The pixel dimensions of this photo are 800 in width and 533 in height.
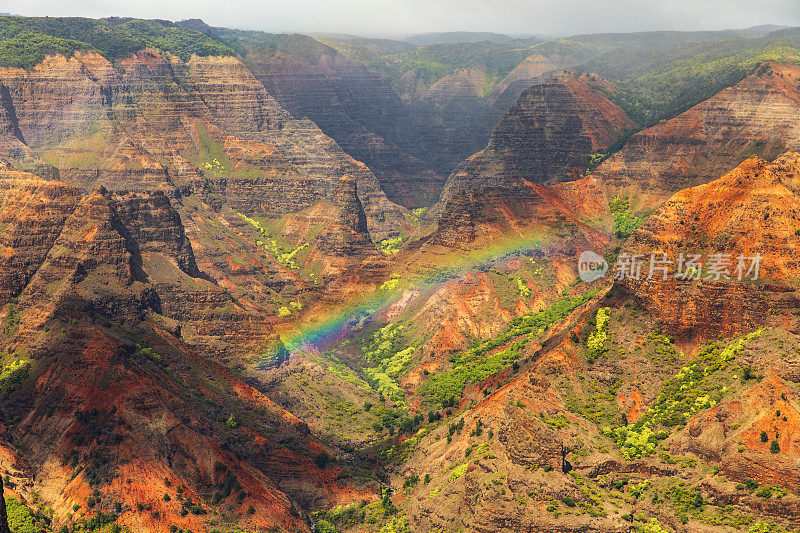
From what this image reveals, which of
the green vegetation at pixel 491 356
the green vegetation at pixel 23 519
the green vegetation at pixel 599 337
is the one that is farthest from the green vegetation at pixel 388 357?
the green vegetation at pixel 23 519

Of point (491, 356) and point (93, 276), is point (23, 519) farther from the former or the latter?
point (491, 356)

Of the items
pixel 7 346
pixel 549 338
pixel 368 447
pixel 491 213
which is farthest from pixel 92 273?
pixel 491 213

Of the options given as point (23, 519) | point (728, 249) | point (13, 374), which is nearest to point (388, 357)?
point (13, 374)

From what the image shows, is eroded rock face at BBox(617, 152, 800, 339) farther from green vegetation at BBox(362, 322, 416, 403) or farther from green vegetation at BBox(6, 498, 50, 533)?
green vegetation at BBox(6, 498, 50, 533)

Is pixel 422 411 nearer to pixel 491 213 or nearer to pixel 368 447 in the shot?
pixel 368 447

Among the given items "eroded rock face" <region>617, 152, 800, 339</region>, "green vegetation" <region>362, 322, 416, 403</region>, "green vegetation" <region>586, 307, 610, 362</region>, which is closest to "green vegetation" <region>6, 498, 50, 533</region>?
"green vegetation" <region>586, 307, 610, 362</region>

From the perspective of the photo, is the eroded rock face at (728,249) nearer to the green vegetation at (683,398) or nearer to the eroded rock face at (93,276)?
the green vegetation at (683,398)

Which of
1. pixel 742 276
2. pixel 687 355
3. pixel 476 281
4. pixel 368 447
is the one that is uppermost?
pixel 742 276
